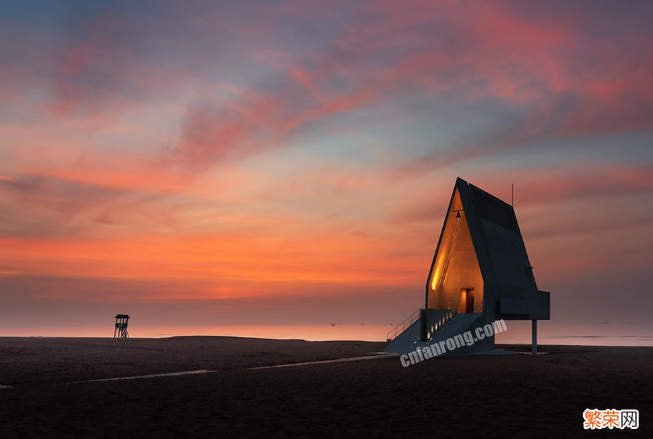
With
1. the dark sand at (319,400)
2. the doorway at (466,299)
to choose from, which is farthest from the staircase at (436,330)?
the dark sand at (319,400)

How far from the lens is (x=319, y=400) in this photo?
17.0 meters

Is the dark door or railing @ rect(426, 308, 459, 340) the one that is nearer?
railing @ rect(426, 308, 459, 340)

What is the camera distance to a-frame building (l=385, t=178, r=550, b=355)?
3697 cm

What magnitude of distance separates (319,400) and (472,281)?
2535cm

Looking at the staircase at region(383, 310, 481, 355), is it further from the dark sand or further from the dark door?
the dark sand

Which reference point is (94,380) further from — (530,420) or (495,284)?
(495,284)

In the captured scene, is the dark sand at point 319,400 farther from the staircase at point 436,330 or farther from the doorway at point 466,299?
the doorway at point 466,299

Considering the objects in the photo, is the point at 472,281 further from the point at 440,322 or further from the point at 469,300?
the point at 440,322

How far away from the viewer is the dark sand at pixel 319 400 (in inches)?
503

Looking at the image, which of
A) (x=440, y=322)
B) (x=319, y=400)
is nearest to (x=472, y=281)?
(x=440, y=322)

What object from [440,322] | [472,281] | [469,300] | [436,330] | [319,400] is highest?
[472,281]

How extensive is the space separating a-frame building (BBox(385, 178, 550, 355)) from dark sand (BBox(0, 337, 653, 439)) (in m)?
8.52

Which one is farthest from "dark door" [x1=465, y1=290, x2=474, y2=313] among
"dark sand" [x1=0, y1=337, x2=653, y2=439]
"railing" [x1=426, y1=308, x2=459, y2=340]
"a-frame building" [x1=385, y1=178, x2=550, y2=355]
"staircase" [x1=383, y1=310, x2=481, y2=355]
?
"dark sand" [x1=0, y1=337, x2=653, y2=439]

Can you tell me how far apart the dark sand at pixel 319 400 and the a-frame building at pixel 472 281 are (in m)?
8.52
